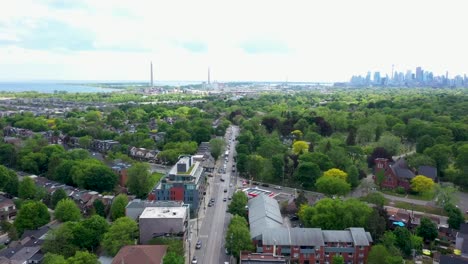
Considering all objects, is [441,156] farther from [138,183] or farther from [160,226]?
[160,226]

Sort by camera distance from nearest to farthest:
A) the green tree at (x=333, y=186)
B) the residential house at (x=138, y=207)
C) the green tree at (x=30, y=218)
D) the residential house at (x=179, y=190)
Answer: the green tree at (x=30, y=218)
the residential house at (x=138, y=207)
the residential house at (x=179, y=190)
the green tree at (x=333, y=186)

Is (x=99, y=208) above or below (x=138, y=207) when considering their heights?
below

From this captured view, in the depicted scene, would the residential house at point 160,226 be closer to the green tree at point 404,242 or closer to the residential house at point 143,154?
the green tree at point 404,242

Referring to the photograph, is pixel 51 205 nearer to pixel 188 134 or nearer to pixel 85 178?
pixel 85 178

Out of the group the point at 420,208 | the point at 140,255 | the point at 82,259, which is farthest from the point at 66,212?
the point at 420,208

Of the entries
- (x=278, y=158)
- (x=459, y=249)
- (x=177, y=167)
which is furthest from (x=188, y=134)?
(x=459, y=249)

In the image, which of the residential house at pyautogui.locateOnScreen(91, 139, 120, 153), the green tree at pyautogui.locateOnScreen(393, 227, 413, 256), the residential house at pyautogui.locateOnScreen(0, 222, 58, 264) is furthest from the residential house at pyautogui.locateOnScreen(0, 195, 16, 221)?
the green tree at pyautogui.locateOnScreen(393, 227, 413, 256)

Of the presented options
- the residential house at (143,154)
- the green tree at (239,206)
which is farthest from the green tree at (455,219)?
the residential house at (143,154)
